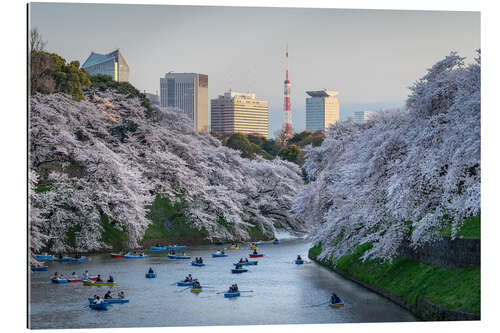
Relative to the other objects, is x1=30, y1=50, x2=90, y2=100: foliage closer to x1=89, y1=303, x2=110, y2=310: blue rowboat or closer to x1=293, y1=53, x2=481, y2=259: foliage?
x1=89, y1=303, x2=110, y2=310: blue rowboat

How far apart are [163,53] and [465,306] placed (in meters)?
14.4

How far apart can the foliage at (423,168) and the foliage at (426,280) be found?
121cm

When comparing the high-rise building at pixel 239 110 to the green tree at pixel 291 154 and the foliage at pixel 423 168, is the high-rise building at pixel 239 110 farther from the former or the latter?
the green tree at pixel 291 154

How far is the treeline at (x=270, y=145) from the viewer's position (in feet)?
263

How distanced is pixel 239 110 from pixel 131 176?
966cm

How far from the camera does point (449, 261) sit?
2505 centimetres

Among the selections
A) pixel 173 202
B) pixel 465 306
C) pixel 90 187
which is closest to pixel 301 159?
pixel 173 202

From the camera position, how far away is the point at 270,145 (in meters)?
98.7

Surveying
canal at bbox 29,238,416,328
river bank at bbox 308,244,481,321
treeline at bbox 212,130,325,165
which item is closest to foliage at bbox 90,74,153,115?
treeline at bbox 212,130,325,165

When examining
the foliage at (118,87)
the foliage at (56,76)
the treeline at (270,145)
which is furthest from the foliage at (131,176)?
the treeline at (270,145)

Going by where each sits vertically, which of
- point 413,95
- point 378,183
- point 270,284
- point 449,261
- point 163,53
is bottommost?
point 270,284

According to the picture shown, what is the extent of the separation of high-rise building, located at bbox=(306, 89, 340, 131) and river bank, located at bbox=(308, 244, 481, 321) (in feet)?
22.4

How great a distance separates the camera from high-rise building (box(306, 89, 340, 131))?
101ft
